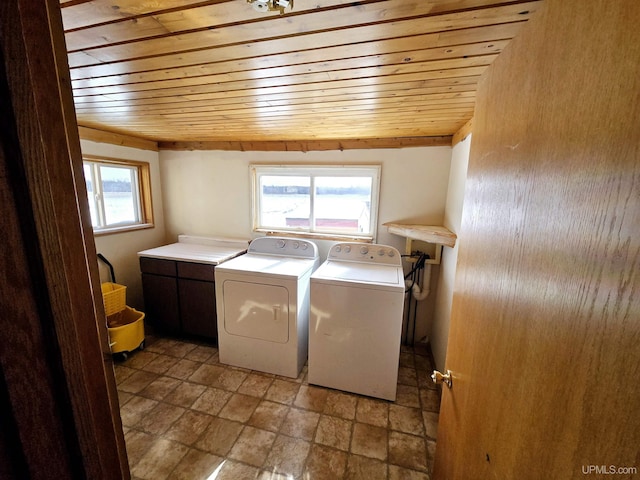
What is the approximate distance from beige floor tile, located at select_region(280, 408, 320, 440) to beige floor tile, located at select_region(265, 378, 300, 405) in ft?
0.39

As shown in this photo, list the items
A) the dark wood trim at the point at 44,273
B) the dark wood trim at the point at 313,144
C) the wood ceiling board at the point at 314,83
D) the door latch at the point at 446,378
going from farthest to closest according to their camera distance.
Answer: the dark wood trim at the point at 313,144, the wood ceiling board at the point at 314,83, the door latch at the point at 446,378, the dark wood trim at the point at 44,273

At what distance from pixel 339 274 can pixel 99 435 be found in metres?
1.79

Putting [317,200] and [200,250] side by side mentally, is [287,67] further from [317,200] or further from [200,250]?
[200,250]

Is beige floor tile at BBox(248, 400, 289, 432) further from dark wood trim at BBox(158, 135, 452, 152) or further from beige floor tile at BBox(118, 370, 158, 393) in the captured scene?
dark wood trim at BBox(158, 135, 452, 152)

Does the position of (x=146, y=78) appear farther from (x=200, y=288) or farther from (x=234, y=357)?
(x=234, y=357)

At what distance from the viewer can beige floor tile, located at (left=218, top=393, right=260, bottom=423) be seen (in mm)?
1888

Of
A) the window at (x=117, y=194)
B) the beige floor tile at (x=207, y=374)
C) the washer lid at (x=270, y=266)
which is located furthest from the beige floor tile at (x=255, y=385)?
the window at (x=117, y=194)

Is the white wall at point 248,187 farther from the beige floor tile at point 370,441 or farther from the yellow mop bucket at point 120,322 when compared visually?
the beige floor tile at point 370,441

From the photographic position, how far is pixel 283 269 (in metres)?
2.31

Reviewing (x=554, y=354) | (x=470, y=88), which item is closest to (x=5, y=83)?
(x=554, y=354)

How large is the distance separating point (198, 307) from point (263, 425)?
1.35 metres

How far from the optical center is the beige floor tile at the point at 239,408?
1.89 metres

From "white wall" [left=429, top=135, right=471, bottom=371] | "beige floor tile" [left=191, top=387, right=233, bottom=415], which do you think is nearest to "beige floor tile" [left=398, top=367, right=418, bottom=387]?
"white wall" [left=429, top=135, right=471, bottom=371]

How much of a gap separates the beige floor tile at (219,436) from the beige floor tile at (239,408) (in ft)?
0.14
